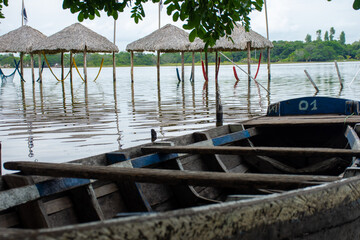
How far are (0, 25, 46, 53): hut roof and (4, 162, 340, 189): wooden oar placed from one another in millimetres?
25559

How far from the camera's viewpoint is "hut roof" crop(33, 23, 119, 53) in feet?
76.4

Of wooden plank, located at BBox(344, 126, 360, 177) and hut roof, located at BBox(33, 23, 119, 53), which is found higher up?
hut roof, located at BBox(33, 23, 119, 53)

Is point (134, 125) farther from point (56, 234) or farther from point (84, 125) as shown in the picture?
point (56, 234)

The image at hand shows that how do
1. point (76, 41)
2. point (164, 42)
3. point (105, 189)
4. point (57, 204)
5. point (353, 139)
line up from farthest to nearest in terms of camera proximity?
1. point (164, 42)
2. point (76, 41)
3. point (353, 139)
4. point (105, 189)
5. point (57, 204)

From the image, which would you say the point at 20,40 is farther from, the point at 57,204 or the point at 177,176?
the point at 177,176

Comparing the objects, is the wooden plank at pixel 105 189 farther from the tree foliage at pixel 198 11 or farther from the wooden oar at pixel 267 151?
the tree foliage at pixel 198 11

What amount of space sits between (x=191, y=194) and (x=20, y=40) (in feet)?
85.9

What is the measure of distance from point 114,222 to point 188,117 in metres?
9.39

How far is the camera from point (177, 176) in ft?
7.52

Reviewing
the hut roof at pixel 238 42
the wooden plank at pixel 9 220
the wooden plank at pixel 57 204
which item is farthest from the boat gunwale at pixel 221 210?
the hut roof at pixel 238 42

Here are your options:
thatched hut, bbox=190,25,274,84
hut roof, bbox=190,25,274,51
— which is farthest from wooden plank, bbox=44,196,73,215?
thatched hut, bbox=190,25,274,84

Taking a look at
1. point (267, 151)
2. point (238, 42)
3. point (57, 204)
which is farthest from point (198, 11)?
point (238, 42)

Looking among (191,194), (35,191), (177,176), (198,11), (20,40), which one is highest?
(20,40)

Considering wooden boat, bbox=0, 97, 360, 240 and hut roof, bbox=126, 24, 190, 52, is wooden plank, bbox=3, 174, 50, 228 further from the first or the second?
hut roof, bbox=126, 24, 190, 52
